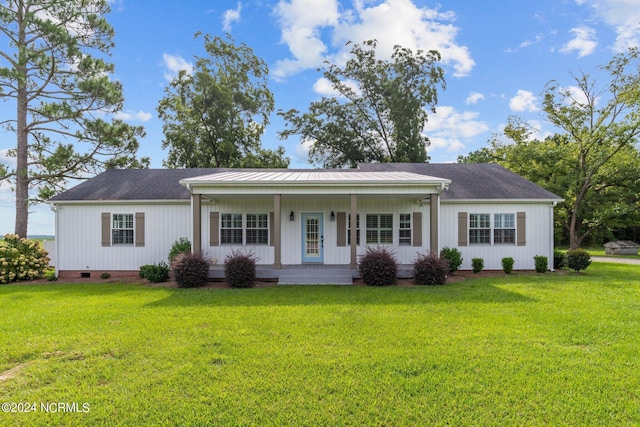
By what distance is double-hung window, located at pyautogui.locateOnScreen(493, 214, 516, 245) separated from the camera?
12352mm

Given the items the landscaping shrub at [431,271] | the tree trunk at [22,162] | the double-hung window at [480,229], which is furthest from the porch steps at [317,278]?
the tree trunk at [22,162]

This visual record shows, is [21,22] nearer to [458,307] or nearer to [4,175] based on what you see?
[4,175]

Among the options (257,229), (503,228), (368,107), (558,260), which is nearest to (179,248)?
(257,229)

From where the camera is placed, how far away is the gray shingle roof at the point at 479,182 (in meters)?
12.3

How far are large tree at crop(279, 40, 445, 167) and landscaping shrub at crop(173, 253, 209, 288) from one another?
1758 centimetres

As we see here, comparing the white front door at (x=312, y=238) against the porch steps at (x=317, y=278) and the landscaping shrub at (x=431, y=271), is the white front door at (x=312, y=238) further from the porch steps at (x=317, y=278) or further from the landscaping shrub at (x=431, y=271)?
the landscaping shrub at (x=431, y=271)

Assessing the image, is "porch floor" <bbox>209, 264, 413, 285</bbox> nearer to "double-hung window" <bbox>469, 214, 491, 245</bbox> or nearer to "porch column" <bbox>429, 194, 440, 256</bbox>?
"porch column" <bbox>429, 194, 440, 256</bbox>

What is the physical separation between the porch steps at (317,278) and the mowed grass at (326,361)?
7.17ft

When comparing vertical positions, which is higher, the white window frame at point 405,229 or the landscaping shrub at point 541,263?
the white window frame at point 405,229

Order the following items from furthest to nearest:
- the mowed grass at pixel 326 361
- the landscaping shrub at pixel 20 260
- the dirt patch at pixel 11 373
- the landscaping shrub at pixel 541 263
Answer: the landscaping shrub at pixel 541 263 → the landscaping shrub at pixel 20 260 → the dirt patch at pixel 11 373 → the mowed grass at pixel 326 361

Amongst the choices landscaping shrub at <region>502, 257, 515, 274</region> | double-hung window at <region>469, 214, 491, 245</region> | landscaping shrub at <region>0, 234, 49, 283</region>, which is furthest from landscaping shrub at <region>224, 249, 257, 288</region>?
landscaping shrub at <region>502, 257, 515, 274</region>

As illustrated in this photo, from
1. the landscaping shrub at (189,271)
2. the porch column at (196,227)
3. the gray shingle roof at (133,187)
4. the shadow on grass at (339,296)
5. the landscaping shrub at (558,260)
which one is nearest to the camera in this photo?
the shadow on grass at (339,296)

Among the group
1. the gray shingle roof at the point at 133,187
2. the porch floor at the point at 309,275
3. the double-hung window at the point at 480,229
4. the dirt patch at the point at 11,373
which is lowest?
the dirt patch at the point at 11,373

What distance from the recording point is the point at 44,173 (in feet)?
51.0
